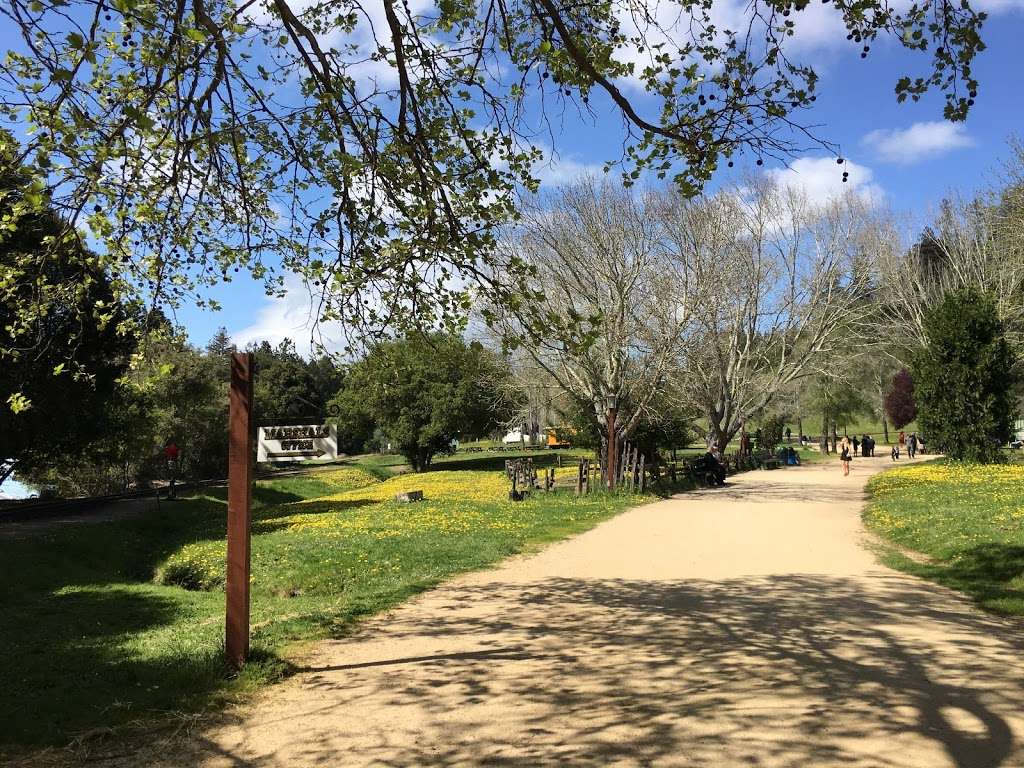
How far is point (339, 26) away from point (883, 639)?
7.38 metres

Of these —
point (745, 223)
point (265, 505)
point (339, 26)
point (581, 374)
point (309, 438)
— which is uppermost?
point (745, 223)

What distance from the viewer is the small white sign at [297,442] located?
22.7 feet

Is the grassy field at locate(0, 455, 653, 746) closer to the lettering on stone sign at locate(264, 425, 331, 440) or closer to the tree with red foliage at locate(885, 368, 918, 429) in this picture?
the lettering on stone sign at locate(264, 425, 331, 440)

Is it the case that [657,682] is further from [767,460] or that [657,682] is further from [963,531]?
[767,460]

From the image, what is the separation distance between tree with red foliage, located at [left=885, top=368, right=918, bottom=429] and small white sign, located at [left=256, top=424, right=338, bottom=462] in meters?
55.2

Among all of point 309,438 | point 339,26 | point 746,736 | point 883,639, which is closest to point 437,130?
point 339,26

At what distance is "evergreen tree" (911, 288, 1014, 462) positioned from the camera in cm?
2603

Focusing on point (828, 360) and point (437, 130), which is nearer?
point (437, 130)

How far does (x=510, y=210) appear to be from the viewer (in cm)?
684

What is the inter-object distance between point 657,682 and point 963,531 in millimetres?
8893

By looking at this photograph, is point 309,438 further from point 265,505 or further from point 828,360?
point 828,360

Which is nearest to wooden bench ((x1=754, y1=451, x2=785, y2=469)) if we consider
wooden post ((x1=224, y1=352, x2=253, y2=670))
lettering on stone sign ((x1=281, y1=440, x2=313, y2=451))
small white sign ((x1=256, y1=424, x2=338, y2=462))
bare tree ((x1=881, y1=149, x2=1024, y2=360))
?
bare tree ((x1=881, y1=149, x2=1024, y2=360))

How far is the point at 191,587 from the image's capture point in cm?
1273

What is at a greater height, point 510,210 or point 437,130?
point 437,130
